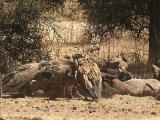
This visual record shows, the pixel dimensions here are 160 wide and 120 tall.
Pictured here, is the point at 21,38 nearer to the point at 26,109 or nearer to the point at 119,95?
the point at 119,95

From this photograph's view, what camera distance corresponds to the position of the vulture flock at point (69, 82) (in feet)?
31.5

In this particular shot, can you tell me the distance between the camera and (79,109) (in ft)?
29.2

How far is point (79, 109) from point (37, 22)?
201 inches

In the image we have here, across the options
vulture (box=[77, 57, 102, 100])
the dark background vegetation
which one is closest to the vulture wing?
vulture (box=[77, 57, 102, 100])

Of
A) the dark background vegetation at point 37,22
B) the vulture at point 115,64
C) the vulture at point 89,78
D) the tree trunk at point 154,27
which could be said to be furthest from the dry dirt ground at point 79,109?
the tree trunk at point 154,27

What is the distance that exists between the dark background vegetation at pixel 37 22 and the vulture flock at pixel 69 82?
8.99 feet

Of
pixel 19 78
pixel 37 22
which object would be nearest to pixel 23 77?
pixel 19 78

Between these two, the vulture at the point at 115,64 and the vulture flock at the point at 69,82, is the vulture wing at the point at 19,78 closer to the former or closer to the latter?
the vulture flock at the point at 69,82

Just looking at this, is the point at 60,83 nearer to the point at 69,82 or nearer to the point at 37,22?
the point at 69,82

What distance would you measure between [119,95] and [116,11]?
5.12 m

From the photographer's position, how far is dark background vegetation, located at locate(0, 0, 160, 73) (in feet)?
43.4

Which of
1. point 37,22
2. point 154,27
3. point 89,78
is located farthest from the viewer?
point 154,27

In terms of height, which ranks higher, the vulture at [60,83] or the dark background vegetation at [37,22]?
the dark background vegetation at [37,22]

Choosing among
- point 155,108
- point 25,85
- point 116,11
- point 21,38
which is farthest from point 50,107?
point 116,11
